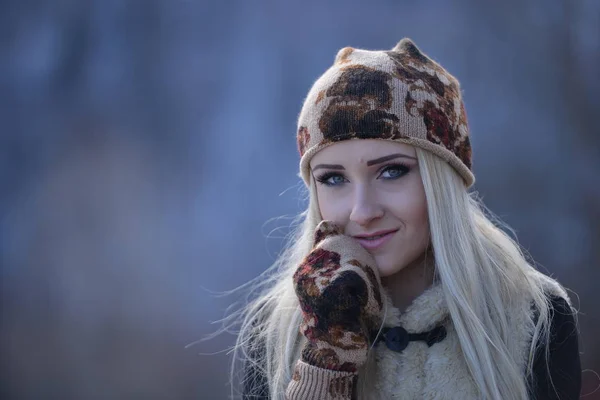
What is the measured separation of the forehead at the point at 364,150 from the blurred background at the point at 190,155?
1.16 meters

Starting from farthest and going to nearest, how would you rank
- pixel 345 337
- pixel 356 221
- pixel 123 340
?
1. pixel 123 340
2. pixel 356 221
3. pixel 345 337

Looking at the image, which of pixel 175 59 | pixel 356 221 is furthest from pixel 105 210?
pixel 356 221

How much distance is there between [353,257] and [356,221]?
0.09 m

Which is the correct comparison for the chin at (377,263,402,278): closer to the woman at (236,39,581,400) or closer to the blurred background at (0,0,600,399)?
the woman at (236,39,581,400)

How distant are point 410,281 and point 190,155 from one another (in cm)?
142

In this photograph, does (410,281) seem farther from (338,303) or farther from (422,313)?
(338,303)

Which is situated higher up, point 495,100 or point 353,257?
point 495,100

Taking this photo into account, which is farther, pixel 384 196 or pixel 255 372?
pixel 255 372

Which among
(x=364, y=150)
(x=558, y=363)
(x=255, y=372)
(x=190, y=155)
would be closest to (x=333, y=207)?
(x=364, y=150)

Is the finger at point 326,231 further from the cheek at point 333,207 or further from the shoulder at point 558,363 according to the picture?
the shoulder at point 558,363

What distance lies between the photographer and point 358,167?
1.47 meters

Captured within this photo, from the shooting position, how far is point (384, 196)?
1470 millimetres

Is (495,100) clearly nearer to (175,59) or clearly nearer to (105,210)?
(175,59)

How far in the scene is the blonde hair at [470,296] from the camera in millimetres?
1421
